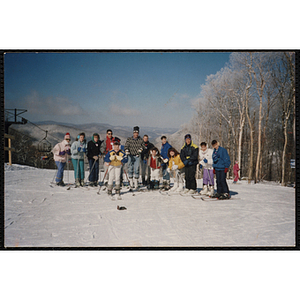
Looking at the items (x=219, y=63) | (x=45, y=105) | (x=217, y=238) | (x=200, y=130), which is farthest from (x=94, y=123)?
(x=217, y=238)

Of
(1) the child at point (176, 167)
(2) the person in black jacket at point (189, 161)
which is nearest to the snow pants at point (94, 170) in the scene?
(1) the child at point (176, 167)

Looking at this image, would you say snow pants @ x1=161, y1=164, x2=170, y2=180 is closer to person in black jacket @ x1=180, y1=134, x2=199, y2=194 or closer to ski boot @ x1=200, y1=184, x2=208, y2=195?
person in black jacket @ x1=180, y1=134, x2=199, y2=194

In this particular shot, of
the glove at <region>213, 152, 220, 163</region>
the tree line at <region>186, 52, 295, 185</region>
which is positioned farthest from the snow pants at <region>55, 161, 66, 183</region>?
the glove at <region>213, 152, 220, 163</region>

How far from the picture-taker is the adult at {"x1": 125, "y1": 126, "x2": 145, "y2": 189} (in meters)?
4.76

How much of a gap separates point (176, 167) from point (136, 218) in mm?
1652

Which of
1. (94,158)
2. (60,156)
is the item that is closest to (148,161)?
(94,158)

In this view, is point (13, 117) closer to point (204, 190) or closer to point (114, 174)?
point (114, 174)

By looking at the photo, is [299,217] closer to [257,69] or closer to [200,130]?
[200,130]

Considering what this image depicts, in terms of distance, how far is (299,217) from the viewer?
4.22 meters

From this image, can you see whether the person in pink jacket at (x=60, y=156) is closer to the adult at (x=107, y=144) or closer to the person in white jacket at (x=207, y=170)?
the adult at (x=107, y=144)

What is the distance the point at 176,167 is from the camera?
5.00 m

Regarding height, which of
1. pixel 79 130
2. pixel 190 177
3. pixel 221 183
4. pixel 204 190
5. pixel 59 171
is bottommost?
pixel 204 190

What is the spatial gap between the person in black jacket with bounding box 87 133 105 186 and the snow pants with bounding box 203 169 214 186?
260 centimetres

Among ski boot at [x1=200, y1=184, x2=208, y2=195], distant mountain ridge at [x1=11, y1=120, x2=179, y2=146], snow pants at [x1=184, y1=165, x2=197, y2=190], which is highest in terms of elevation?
distant mountain ridge at [x1=11, y1=120, x2=179, y2=146]
